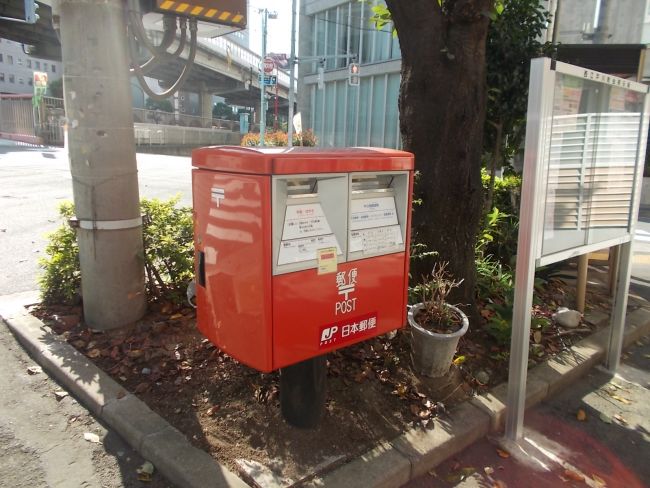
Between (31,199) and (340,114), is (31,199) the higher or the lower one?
the lower one

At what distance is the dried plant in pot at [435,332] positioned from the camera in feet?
10.2

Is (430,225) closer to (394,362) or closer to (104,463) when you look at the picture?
(394,362)

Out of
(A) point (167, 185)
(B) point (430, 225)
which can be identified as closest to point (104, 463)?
(B) point (430, 225)

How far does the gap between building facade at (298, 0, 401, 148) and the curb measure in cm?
1826

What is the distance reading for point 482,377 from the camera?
3.45 m

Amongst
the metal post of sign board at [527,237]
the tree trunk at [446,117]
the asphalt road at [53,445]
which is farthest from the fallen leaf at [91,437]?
the tree trunk at [446,117]

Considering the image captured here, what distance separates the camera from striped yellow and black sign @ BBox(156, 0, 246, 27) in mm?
3453

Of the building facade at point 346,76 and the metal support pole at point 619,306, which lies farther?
the building facade at point 346,76

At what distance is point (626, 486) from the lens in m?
2.66

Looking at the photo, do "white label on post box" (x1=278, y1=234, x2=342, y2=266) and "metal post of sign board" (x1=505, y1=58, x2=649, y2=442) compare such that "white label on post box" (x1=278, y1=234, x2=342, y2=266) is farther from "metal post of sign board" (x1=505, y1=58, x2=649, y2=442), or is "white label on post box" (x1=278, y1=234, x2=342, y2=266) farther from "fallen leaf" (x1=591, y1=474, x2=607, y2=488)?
"fallen leaf" (x1=591, y1=474, x2=607, y2=488)

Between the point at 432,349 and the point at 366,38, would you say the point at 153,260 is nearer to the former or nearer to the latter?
the point at 432,349

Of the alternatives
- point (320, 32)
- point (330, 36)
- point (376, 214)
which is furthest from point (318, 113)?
point (376, 214)

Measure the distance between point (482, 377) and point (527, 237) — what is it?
1188 mm

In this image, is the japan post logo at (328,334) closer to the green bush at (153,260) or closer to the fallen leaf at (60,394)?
the fallen leaf at (60,394)
